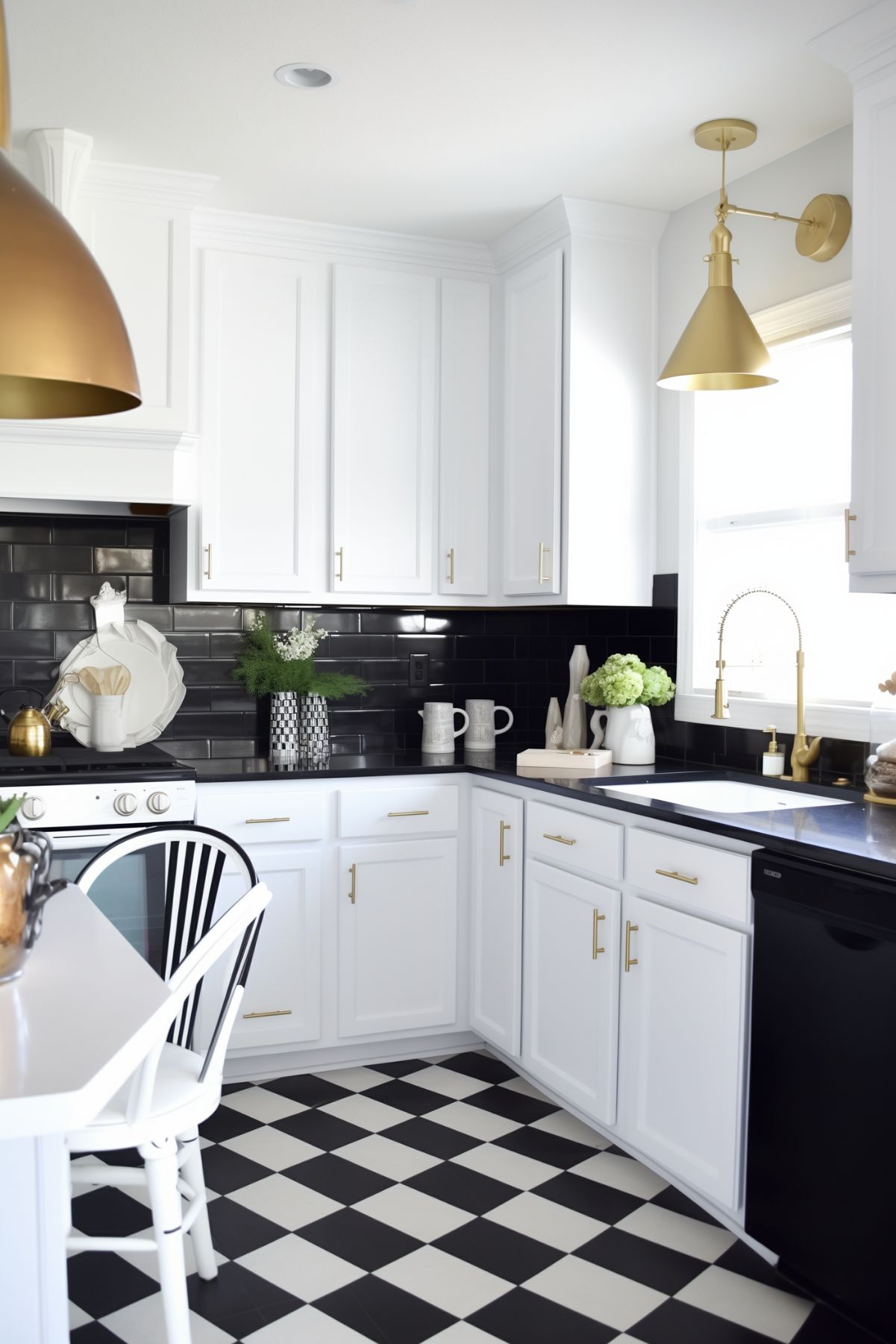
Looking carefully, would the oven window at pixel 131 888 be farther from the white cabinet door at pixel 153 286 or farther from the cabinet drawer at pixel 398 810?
the white cabinet door at pixel 153 286

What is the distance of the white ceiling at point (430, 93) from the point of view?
2.44 meters

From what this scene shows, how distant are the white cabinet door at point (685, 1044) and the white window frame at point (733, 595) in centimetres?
74

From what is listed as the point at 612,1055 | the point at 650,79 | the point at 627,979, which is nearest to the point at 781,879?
the point at 627,979

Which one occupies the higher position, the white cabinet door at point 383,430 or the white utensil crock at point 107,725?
the white cabinet door at point 383,430

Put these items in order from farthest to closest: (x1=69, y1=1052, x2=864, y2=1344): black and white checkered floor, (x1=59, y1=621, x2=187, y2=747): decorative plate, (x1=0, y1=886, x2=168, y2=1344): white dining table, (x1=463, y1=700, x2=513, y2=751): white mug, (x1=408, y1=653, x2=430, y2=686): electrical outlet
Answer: (x1=408, y1=653, x2=430, y2=686): electrical outlet < (x1=463, y1=700, x2=513, y2=751): white mug < (x1=59, y1=621, x2=187, y2=747): decorative plate < (x1=69, y1=1052, x2=864, y2=1344): black and white checkered floor < (x1=0, y1=886, x2=168, y2=1344): white dining table

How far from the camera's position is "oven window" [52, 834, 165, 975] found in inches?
120

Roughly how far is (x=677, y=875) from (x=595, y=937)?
41cm

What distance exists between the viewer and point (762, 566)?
3.36 meters

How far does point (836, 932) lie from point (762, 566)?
149 cm

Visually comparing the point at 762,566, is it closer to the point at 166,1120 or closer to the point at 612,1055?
the point at 612,1055

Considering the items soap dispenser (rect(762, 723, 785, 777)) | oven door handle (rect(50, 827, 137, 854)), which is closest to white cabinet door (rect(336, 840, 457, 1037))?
oven door handle (rect(50, 827, 137, 854))

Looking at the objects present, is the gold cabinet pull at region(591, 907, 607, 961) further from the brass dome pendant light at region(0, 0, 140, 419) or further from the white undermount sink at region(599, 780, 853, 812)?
the brass dome pendant light at region(0, 0, 140, 419)

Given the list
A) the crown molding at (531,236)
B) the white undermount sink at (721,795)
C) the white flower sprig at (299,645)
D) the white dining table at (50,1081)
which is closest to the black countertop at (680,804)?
the white undermount sink at (721,795)

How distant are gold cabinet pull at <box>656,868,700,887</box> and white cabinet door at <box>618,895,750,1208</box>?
7 centimetres
